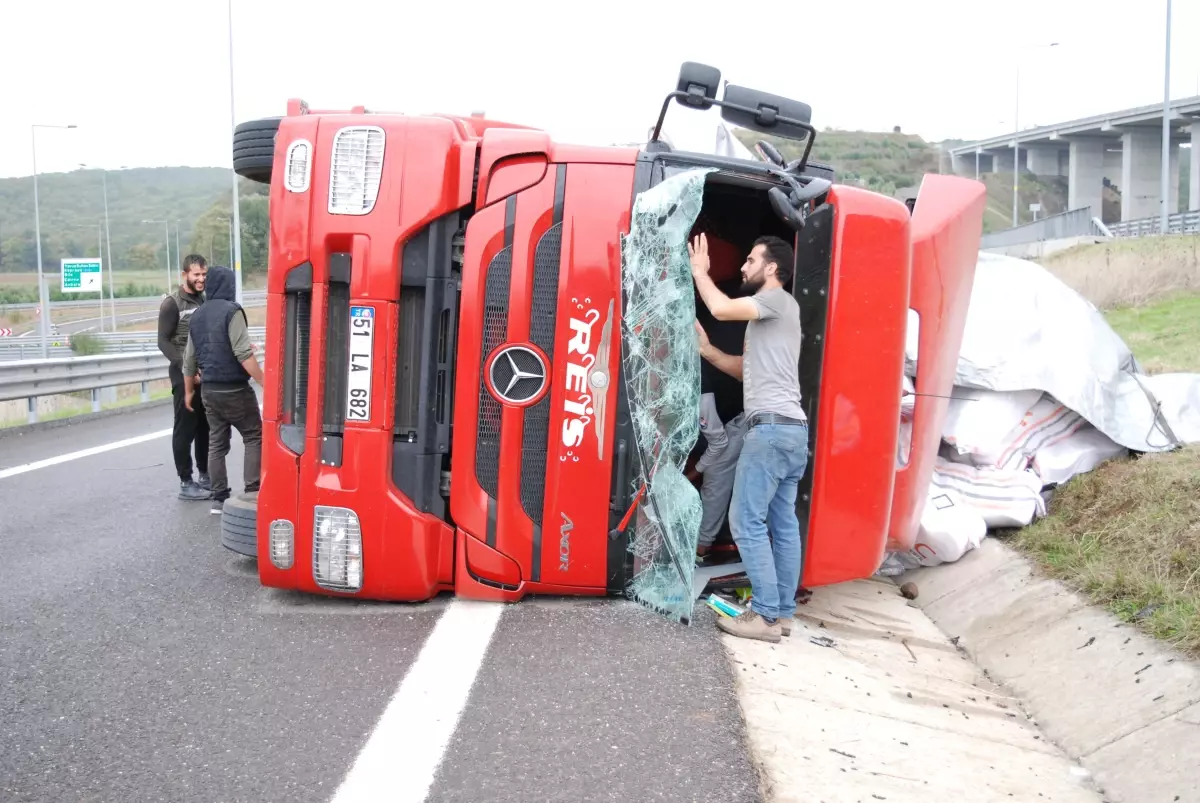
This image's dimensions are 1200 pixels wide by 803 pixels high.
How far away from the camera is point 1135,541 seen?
5.39 meters

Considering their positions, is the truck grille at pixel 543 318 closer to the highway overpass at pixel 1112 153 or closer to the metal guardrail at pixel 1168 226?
the metal guardrail at pixel 1168 226

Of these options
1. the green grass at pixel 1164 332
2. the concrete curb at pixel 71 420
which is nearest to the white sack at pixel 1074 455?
the green grass at pixel 1164 332

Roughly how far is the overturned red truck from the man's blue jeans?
0.13m

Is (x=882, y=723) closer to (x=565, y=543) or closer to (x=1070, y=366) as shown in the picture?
(x=565, y=543)

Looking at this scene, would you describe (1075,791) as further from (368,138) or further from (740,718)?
(368,138)

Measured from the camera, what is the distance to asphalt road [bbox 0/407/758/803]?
9.92ft

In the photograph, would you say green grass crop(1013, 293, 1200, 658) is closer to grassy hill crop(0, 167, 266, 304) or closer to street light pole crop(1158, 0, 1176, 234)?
street light pole crop(1158, 0, 1176, 234)

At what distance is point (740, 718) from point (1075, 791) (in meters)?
1.25

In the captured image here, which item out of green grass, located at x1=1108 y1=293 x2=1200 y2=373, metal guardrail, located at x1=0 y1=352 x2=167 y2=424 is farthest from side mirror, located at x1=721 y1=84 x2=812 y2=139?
metal guardrail, located at x1=0 y1=352 x2=167 y2=424

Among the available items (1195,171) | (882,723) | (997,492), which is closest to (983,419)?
(997,492)

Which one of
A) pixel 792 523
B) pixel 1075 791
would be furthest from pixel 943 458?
pixel 1075 791

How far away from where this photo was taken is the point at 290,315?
4.61 metres

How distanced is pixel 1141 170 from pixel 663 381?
5879 cm

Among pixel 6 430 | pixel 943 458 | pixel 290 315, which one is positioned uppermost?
pixel 290 315
